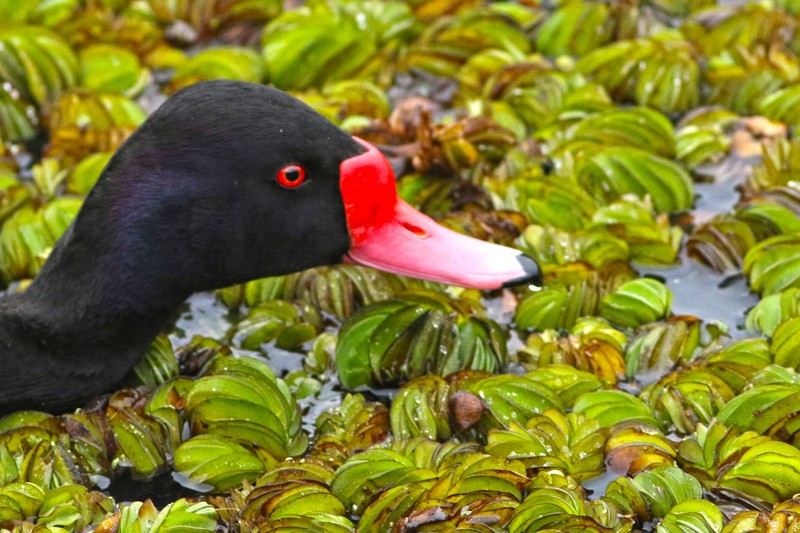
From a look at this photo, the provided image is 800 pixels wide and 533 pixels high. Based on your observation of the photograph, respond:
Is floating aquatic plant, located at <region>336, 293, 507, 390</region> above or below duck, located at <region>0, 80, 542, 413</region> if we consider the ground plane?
below

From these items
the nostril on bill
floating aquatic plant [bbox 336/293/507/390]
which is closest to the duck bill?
the nostril on bill

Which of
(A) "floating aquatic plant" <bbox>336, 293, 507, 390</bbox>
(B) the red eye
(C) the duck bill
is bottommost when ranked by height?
(A) "floating aquatic plant" <bbox>336, 293, 507, 390</bbox>

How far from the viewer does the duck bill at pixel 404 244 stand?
4941 millimetres

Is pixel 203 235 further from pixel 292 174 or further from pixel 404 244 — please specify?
pixel 404 244

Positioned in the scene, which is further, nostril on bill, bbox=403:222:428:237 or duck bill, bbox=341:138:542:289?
nostril on bill, bbox=403:222:428:237

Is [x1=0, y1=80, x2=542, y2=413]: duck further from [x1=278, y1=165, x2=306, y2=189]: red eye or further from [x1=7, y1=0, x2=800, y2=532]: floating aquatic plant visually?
[x1=7, y1=0, x2=800, y2=532]: floating aquatic plant

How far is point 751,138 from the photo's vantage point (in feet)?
22.4

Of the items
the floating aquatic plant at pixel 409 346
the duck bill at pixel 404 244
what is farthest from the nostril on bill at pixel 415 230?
the floating aquatic plant at pixel 409 346

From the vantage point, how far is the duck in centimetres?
476

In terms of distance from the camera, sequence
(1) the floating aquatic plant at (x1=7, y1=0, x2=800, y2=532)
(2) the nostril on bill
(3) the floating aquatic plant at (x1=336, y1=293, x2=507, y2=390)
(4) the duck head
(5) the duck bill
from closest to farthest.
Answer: (1) the floating aquatic plant at (x1=7, y1=0, x2=800, y2=532) → (4) the duck head → (5) the duck bill → (2) the nostril on bill → (3) the floating aquatic plant at (x1=336, y1=293, x2=507, y2=390)

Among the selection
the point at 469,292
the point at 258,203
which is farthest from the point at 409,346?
the point at 258,203

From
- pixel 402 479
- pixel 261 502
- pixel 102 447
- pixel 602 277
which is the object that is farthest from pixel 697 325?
pixel 102 447

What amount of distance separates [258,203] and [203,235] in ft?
0.75

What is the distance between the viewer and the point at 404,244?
16.6 ft
